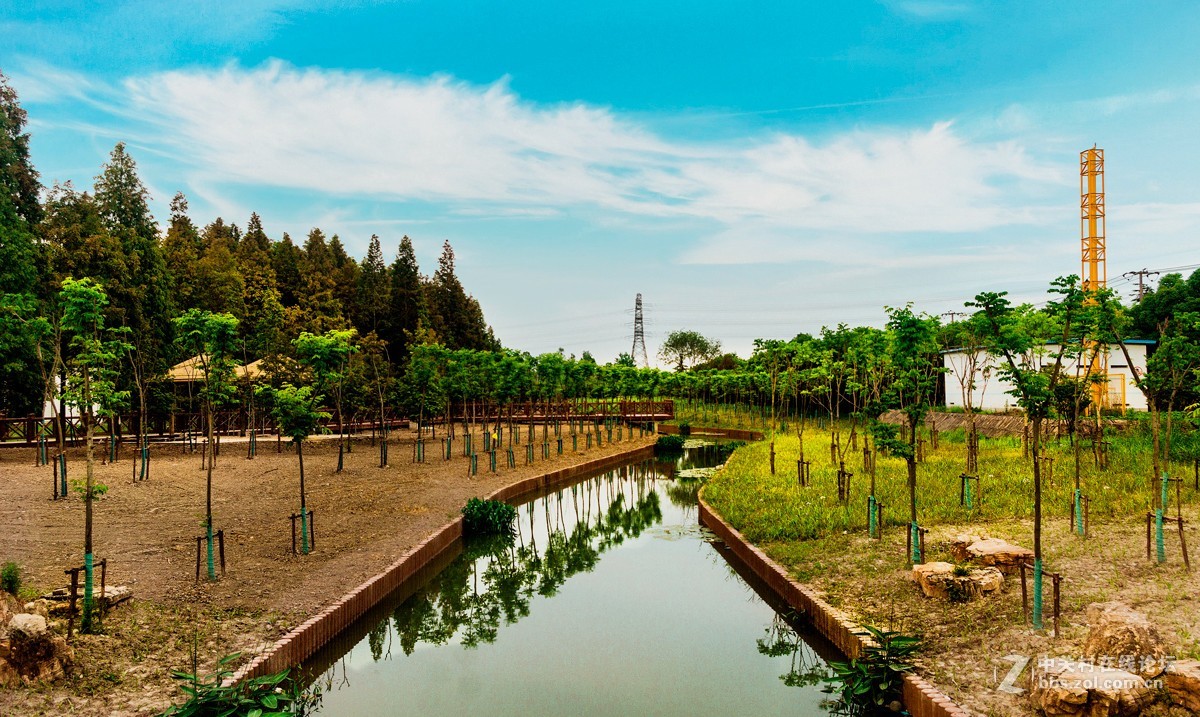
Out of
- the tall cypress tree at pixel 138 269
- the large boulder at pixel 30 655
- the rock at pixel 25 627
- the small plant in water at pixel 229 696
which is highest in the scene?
the tall cypress tree at pixel 138 269

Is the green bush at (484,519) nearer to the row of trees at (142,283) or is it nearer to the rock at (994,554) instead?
the row of trees at (142,283)

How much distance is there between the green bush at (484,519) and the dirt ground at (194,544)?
42 centimetres

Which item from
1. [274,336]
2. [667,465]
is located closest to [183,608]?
[667,465]

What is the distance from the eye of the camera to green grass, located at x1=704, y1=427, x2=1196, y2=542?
11773 mm

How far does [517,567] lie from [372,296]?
42.1 meters

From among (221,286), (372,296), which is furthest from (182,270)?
(372,296)

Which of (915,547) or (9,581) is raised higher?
(9,581)

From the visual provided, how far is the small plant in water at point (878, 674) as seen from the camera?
21.6ft

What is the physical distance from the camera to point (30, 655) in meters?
6.12

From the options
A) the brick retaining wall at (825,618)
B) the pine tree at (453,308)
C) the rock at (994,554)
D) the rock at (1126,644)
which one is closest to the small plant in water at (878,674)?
the brick retaining wall at (825,618)

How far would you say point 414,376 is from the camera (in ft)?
88.4

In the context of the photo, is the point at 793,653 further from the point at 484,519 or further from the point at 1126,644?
the point at 484,519

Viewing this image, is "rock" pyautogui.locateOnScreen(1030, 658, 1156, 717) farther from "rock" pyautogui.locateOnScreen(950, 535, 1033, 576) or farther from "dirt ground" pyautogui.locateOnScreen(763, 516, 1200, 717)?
"rock" pyautogui.locateOnScreen(950, 535, 1033, 576)

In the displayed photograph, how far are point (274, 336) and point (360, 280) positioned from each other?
25510 mm
